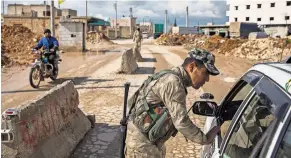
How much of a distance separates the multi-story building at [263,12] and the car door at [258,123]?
5276 centimetres

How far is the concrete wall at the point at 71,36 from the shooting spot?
850 inches

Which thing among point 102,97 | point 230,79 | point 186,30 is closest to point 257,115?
point 102,97

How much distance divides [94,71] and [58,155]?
8.93 metres

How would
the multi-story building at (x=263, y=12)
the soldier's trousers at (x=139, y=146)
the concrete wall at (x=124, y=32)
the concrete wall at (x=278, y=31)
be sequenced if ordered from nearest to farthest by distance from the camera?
1. the soldier's trousers at (x=139, y=146)
2. the concrete wall at (x=278, y=31)
3. the multi-story building at (x=263, y=12)
4. the concrete wall at (x=124, y=32)

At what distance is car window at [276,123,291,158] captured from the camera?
4.83 feet

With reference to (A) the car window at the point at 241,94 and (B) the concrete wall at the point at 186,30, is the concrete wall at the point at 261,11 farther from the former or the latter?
(A) the car window at the point at 241,94

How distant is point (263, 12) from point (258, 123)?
6381 cm

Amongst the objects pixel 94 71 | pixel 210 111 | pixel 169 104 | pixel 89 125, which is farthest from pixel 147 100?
pixel 94 71

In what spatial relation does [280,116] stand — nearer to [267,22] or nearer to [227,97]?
[227,97]

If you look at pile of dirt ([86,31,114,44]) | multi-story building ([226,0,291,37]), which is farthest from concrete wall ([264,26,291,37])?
pile of dirt ([86,31,114,44])

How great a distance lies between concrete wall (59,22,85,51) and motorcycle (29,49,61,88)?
1213cm

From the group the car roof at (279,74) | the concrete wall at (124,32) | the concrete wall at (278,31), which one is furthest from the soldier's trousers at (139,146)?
the concrete wall at (124,32)

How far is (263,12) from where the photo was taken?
6047 cm

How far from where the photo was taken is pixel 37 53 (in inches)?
371
